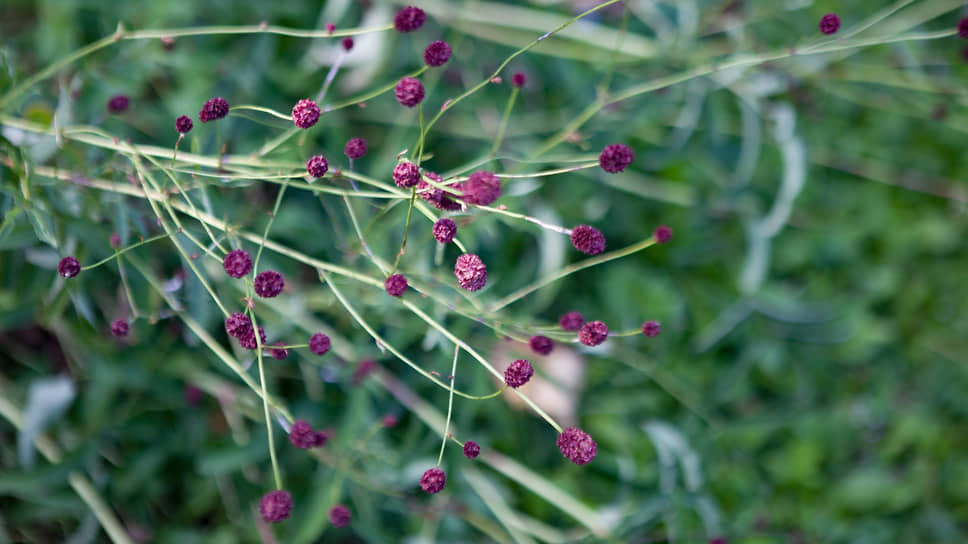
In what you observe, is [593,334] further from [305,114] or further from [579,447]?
[305,114]

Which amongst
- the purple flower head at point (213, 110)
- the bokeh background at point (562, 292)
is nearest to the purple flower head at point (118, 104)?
the bokeh background at point (562, 292)

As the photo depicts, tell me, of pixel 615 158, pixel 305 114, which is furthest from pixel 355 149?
pixel 615 158

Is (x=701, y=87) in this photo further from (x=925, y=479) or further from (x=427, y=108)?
(x=925, y=479)

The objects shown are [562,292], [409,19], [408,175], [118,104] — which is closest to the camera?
[408,175]

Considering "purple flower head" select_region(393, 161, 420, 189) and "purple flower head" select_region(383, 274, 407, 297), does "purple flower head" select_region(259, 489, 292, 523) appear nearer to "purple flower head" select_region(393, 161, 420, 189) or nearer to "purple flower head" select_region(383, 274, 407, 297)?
"purple flower head" select_region(383, 274, 407, 297)

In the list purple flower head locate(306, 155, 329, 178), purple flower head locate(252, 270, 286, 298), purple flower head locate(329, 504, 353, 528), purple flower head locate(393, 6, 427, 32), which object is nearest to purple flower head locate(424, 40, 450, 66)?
purple flower head locate(393, 6, 427, 32)

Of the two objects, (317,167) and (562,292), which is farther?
(562,292)

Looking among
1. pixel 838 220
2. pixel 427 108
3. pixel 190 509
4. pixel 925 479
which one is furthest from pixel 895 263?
pixel 190 509
